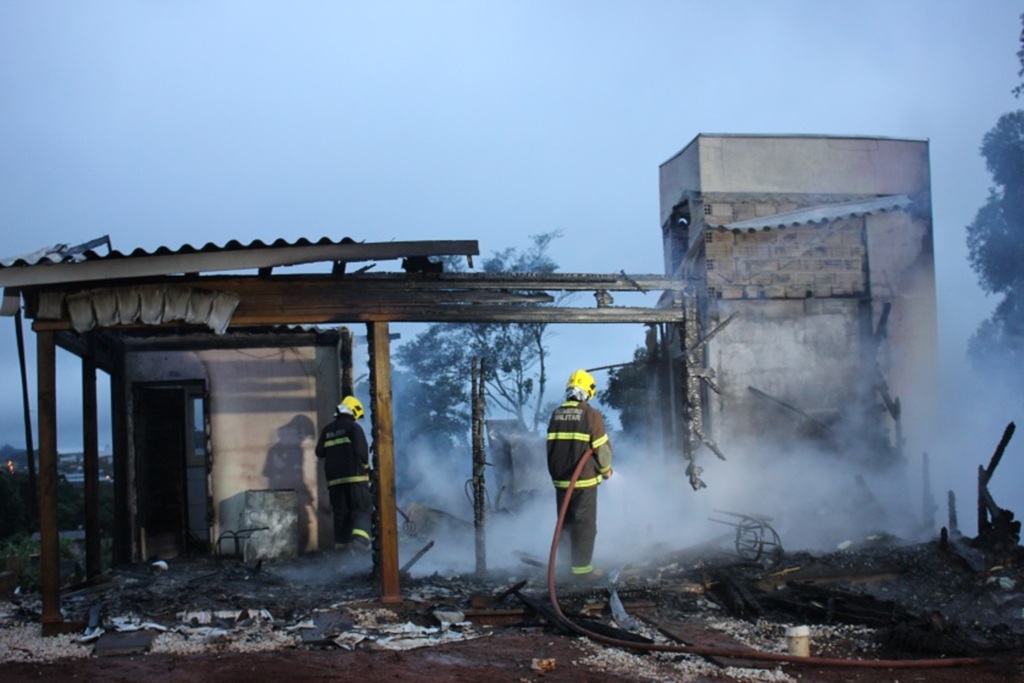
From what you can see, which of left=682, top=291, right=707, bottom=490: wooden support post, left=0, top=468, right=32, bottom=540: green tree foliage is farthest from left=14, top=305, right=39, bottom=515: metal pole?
left=0, top=468, right=32, bottom=540: green tree foliage

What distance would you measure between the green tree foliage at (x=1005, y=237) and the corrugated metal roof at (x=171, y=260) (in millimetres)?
18879

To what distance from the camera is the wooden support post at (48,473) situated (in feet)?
28.1

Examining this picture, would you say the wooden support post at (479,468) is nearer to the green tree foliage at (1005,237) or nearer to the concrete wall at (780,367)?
the concrete wall at (780,367)

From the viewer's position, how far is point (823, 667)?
261 inches

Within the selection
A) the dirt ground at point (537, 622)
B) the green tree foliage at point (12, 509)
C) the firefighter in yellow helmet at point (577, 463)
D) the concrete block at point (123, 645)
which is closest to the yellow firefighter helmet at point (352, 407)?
the dirt ground at point (537, 622)

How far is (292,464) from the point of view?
13914mm

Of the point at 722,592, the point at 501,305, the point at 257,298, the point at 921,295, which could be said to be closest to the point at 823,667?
the point at 722,592

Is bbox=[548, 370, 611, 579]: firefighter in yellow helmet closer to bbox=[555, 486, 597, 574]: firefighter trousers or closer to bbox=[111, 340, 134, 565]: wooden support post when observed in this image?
bbox=[555, 486, 597, 574]: firefighter trousers

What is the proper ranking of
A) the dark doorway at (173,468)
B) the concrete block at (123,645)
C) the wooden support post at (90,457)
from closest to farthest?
the concrete block at (123,645) → the wooden support post at (90,457) → the dark doorway at (173,468)

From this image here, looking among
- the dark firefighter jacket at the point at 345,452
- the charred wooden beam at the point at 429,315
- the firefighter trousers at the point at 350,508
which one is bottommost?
the firefighter trousers at the point at 350,508

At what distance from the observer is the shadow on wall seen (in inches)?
545

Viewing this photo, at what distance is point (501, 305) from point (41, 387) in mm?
4567

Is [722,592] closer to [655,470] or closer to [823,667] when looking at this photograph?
[823,667]

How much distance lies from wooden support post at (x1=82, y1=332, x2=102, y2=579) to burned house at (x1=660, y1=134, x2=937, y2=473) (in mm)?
8385
